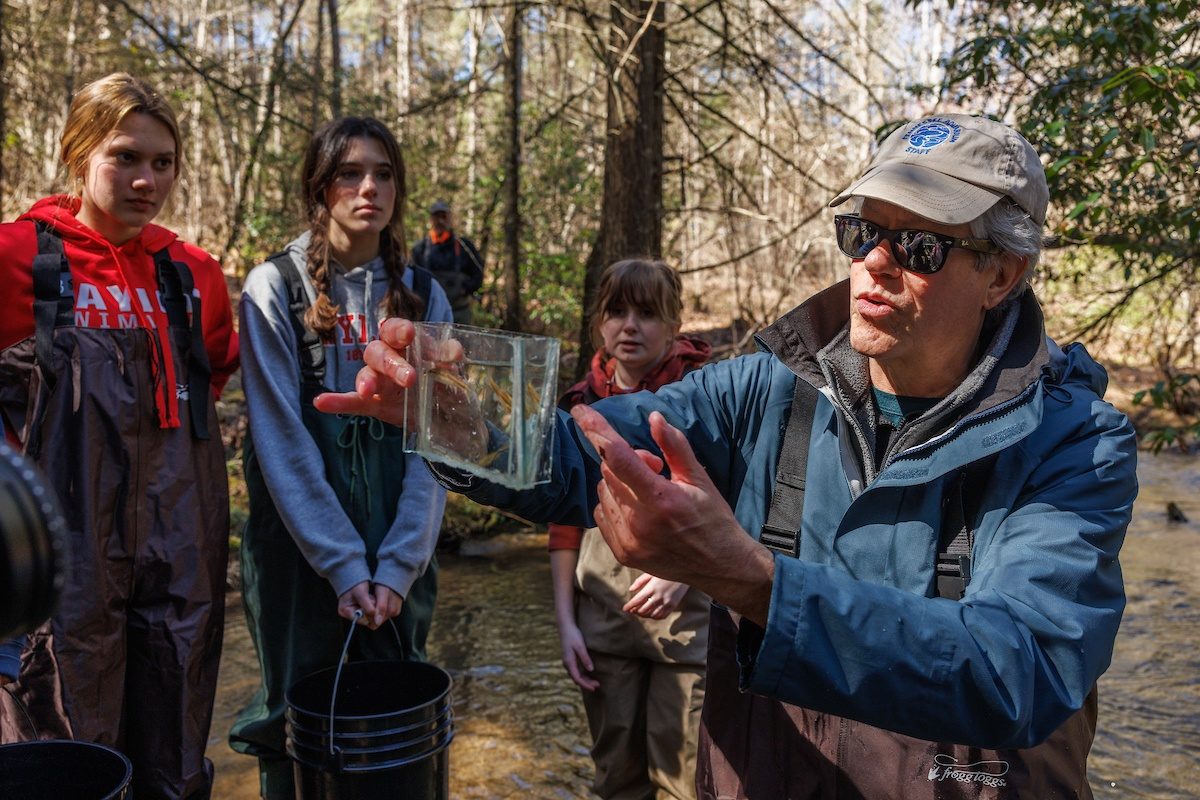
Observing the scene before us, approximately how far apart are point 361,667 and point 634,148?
417 centimetres

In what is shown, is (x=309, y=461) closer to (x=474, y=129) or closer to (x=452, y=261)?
(x=452, y=261)

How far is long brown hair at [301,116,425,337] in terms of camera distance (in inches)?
133

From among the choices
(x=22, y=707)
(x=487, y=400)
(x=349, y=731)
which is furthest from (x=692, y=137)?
(x=487, y=400)

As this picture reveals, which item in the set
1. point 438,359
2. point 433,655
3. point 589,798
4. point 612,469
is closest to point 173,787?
point 589,798

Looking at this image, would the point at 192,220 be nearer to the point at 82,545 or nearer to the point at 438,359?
the point at 82,545

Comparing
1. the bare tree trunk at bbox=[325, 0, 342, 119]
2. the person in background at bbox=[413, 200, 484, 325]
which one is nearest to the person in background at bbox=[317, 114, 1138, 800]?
the person in background at bbox=[413, 200, 484, 325]

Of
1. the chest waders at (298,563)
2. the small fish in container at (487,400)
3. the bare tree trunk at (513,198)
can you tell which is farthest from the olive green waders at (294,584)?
the bare tree trunk at (513,198)

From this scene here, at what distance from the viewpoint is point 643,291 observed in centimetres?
345

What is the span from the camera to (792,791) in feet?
6.29

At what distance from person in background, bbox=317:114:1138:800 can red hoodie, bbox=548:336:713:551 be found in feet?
3.87

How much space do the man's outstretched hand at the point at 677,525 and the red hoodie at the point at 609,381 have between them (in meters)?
1.93

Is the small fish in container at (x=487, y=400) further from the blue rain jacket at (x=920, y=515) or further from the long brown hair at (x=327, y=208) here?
the long brown hair at (x=327, y=208)

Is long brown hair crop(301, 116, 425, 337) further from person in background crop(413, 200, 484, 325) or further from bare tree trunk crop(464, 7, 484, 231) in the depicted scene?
person in background crop(413, 200, 484, 325)

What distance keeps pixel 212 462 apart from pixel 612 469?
2225 millimetres
